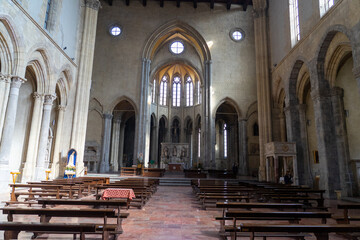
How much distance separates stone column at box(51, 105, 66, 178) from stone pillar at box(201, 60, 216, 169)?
41.0ft

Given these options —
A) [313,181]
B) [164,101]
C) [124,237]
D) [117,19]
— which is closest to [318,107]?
[313,181]

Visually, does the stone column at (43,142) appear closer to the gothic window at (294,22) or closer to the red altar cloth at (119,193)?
the red altar cloth at (119,193)

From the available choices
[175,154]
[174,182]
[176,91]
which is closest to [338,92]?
[174,182]

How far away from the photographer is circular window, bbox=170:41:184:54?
95.0ft

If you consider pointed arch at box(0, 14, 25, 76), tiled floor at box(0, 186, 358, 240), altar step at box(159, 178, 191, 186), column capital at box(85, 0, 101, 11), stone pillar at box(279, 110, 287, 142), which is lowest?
tiled floor at box(0, 186, 358, 240)

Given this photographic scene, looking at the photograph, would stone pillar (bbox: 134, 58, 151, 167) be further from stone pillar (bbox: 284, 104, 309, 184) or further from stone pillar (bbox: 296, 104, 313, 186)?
stone pillar (bbox: 296, 104, 313, 186)

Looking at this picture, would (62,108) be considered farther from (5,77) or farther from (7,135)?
(7,135)

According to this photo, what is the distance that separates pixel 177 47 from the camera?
95.2 ft

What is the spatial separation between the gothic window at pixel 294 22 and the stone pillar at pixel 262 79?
133 inches

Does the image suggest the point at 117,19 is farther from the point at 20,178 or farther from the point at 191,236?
the point at 191,236

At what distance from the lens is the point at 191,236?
4211 millimetres

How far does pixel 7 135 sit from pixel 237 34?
856 inches

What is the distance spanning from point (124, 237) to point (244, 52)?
2365 cm

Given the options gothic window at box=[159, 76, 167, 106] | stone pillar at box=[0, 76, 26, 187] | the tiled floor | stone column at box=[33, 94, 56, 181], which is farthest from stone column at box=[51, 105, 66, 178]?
gothic window at box=[159, 76, 167, 106]
